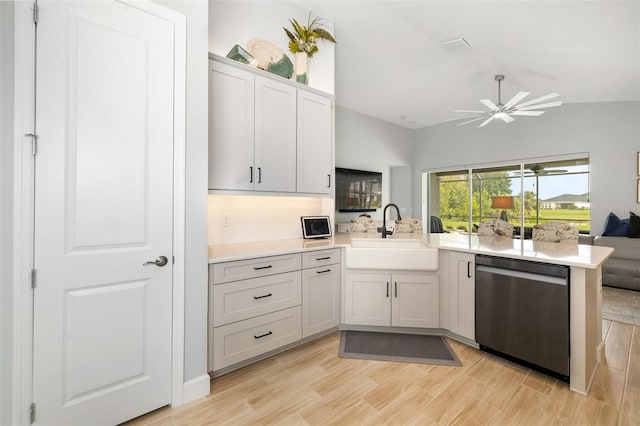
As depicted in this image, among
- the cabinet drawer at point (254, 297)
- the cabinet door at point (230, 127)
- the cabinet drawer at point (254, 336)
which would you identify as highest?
the cabinet door at point (230, 127)

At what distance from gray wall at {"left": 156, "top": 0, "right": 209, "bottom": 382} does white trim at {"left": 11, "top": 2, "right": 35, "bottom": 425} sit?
71 cm

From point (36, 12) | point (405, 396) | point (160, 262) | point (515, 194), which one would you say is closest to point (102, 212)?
point (160, 262)

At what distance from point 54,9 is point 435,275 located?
312cm

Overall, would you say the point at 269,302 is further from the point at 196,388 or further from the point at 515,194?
the point at 515,194

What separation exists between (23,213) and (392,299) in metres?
2.64

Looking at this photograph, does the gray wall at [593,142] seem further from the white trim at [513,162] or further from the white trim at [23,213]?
the white trim at [23,213]

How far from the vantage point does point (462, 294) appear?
8.43ft

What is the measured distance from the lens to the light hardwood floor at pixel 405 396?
172 centimetres

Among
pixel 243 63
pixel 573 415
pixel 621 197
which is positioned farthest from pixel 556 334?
pixel 621 197

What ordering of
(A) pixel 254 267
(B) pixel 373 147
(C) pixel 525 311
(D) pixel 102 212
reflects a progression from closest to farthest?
(D) pixel 102 212 < (C) pixel 525 311 < (A) pixel 254 267 < (B) pixel 373 147

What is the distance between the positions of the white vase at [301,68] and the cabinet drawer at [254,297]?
191cm

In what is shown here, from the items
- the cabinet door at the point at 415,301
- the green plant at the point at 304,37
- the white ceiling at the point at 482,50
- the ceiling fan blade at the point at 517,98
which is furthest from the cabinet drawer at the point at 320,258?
the ceiling fan blade at the point at 517,98

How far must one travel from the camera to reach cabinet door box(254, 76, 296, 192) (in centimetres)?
255

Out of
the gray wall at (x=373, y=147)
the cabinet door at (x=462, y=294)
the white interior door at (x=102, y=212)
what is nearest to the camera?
the white interior door at (x=102, y=212)
